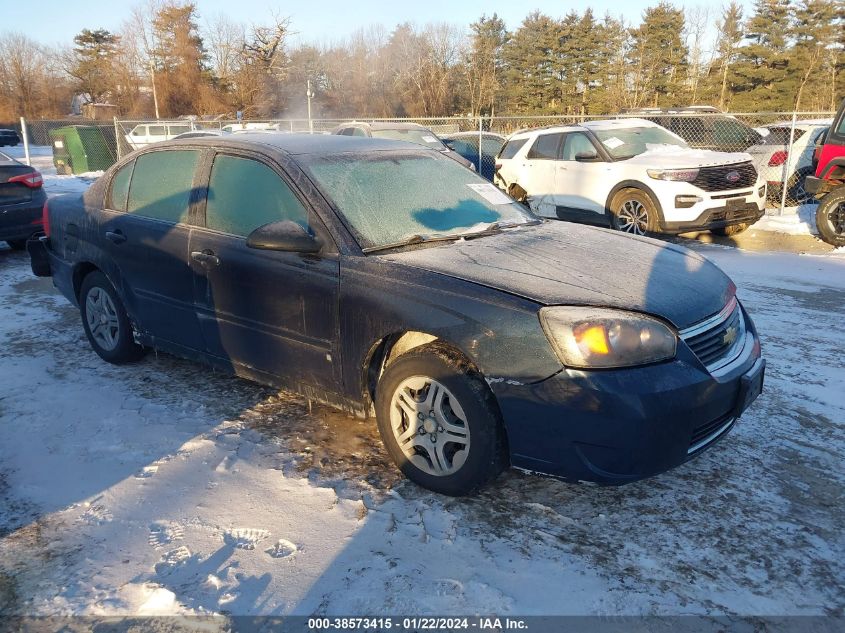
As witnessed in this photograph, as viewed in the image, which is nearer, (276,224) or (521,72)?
(276,224)

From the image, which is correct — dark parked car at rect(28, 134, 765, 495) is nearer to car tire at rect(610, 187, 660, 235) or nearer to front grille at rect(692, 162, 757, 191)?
car tire at rect(610, 187, 660, 235)

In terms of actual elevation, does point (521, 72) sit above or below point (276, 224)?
above

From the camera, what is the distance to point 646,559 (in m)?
2.62

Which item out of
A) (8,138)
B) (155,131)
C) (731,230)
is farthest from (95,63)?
(731,230)

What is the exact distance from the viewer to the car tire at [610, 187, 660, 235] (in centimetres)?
913

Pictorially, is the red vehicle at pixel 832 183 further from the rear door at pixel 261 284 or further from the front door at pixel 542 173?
the rear door at pixel 261 284

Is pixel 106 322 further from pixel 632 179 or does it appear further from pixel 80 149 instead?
pixel 80 149

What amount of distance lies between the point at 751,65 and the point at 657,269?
44.4m

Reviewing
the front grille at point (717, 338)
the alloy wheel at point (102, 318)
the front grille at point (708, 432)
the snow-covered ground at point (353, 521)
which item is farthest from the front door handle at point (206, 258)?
the front grille at point (708, 432)

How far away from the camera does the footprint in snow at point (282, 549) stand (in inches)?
105

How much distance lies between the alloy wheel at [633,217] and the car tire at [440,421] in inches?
275

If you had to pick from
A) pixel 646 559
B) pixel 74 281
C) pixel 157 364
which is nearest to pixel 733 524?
pixel 646 559

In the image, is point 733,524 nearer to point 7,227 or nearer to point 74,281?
point 74,281

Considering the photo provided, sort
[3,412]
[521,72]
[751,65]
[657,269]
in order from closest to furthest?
[657,269]
[3,412]
[751,65]
[521,72]
